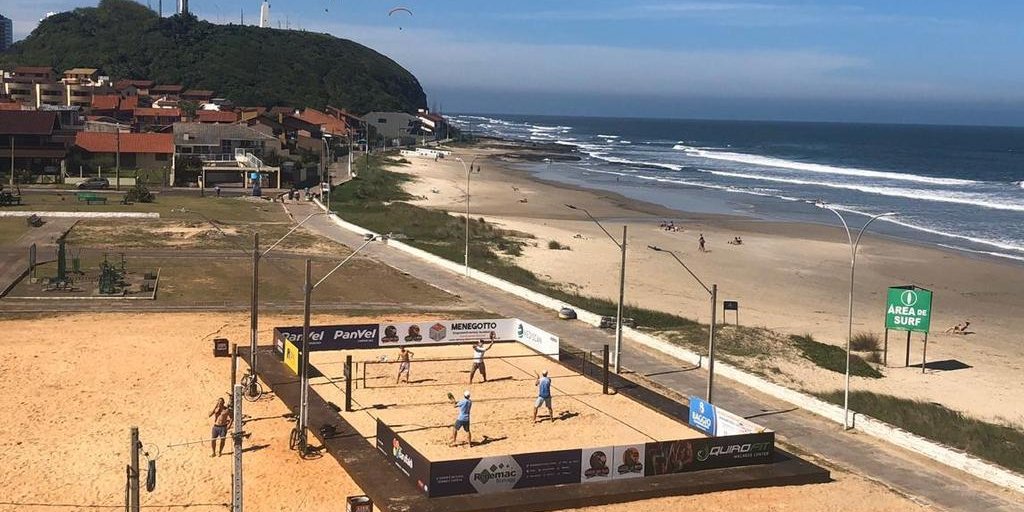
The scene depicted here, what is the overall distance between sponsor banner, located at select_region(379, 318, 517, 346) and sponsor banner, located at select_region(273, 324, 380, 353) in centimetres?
39

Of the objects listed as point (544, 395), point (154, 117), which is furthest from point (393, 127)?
point (544, 395)

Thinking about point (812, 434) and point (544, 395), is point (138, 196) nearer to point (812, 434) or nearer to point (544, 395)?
point (544, 395)

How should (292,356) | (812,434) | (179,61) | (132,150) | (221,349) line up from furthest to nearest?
(179,61), (132,150), (221,349), (292,356), (812,434)

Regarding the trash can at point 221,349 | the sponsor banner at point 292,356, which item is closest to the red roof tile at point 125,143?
the trash can at point 221,349

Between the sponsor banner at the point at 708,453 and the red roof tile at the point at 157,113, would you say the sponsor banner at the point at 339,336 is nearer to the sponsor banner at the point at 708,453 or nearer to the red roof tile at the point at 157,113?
the sponsor banner at the point at 708,453

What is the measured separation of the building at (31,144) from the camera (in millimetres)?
80125

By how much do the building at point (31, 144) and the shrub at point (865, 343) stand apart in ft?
213

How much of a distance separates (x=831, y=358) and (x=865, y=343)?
10.9 feet

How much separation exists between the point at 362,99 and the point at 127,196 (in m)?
132

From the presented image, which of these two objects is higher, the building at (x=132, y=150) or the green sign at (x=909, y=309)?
the building at (x=132, y=150)

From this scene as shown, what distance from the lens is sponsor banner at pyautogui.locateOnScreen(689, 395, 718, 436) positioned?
972 inches

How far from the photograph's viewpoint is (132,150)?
8788cm

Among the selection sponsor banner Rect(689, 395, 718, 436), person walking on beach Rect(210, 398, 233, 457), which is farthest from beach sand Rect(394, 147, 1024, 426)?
person walking on beach Rect(210, 398, 233, 457)

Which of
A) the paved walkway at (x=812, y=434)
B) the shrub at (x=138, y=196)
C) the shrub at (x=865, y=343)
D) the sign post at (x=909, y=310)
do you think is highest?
the shrub at (x=138, y=196)
